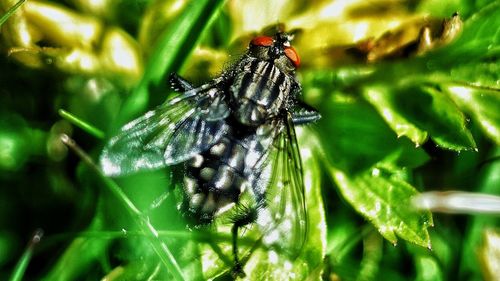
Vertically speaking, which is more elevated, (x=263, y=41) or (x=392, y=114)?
(x=263, y=41)

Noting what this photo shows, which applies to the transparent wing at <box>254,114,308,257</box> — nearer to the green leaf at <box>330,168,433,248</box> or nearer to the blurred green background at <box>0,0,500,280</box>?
the blurred green background at <box>0,0,500,280</box>

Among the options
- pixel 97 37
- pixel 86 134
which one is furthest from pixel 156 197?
pixel 97 37

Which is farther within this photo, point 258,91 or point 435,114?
point 258,91

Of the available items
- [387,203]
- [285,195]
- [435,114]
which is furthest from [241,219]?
[435,114]

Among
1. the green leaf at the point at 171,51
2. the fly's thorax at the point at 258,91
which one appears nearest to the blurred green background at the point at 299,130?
the green leaf at the point at 171,51

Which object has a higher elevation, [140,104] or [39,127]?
[39,127]

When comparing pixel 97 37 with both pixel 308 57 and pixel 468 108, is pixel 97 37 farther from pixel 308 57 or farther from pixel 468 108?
pixel 468 108

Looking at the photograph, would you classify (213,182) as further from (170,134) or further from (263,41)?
(263,41)
